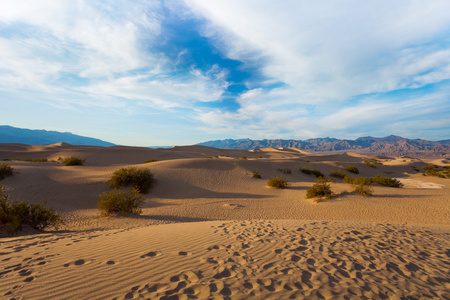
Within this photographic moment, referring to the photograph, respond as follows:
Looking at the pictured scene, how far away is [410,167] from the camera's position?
1273 inches

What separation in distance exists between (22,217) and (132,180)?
266 inches

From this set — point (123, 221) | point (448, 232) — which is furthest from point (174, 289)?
point (448, 232)

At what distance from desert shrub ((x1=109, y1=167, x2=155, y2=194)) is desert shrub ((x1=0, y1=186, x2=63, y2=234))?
5.81m

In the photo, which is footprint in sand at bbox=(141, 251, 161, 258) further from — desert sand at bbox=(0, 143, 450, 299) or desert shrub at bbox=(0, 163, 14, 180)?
desert shrub at bbox=(0, 163, 14, 180)

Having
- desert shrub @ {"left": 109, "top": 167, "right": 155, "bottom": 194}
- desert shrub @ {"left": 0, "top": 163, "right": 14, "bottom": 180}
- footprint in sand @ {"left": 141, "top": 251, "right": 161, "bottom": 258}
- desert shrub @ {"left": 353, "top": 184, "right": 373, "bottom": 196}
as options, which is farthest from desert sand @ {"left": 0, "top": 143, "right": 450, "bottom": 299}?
desert shrub @ {"left": 0, "top": 163, "right": 14, "bottom": 180}

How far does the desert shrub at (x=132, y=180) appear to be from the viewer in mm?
12211

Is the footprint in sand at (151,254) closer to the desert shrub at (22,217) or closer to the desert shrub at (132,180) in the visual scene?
the desert shrub at (22,217)

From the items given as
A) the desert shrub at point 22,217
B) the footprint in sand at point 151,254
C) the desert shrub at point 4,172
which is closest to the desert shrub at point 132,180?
the desert shrub at point 4,172

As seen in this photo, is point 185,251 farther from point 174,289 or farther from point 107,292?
point 107,292

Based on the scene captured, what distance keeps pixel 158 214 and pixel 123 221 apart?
1550 mm

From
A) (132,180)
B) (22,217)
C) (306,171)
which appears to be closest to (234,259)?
(22,217)

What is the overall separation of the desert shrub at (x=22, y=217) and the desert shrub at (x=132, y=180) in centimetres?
581

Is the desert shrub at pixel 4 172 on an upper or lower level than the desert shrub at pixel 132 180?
upper

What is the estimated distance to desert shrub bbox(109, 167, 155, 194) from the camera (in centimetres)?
1221
